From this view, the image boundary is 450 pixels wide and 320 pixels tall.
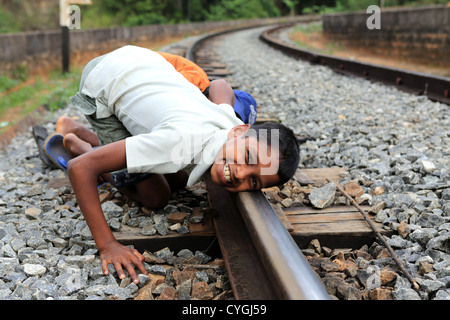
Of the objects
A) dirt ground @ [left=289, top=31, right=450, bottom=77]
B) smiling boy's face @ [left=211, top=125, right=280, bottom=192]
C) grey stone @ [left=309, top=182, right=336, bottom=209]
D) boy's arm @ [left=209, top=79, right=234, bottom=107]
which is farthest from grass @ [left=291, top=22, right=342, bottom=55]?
smiling boy's face @ [left=211, top=125, right=280, bottom=192]

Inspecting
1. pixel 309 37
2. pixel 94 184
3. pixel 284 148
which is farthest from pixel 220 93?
pixel 309 37

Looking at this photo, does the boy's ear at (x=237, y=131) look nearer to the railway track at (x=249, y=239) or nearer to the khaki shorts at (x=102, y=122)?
the railway track at (x=249, y=239)

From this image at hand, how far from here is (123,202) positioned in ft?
8.59

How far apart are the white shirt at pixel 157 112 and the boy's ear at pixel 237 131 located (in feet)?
0.08

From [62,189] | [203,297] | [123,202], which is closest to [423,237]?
[203,297]

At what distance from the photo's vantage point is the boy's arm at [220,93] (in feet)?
9.45

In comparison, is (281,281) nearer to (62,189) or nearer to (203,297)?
(203,297)

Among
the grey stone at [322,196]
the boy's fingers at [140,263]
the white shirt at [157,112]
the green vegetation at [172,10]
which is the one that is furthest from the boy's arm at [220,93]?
the green vegetation at [172,10]

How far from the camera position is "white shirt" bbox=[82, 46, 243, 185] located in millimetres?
1921

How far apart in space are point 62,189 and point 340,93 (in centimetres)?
374

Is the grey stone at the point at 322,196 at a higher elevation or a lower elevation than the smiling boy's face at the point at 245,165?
lower

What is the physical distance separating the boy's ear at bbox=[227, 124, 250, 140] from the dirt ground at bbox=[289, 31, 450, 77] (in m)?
6.98

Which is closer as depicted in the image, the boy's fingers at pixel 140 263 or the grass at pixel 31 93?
the boy's fingers at pixel 140 263

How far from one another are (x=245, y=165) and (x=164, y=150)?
0.35 meters
